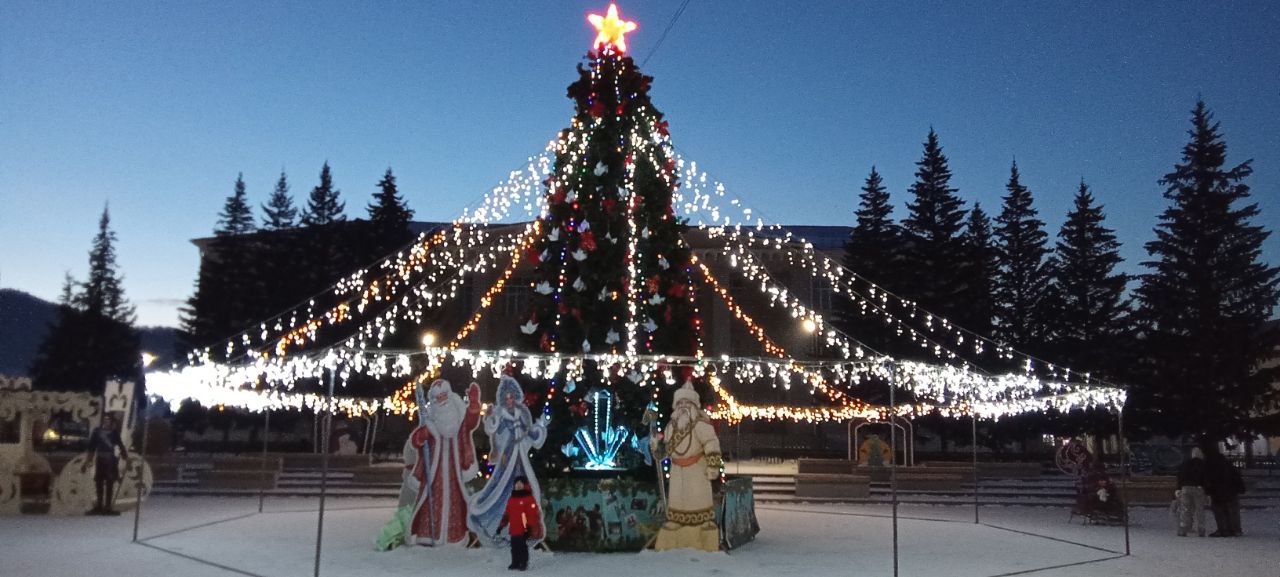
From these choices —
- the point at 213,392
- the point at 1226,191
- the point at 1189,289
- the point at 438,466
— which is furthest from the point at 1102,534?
the point at 1226,191

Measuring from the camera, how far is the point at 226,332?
36188mm

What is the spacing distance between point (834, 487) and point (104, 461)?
14082 mm

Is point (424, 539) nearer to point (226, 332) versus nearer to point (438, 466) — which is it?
point (438, 466)

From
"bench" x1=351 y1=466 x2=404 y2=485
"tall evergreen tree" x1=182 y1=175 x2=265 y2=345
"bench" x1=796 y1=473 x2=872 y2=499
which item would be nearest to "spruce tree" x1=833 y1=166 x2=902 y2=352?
"bench" x1=796 y1=473 x2=872 y2=499

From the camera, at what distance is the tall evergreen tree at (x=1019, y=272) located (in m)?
34.8

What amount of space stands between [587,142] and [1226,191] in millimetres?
25285

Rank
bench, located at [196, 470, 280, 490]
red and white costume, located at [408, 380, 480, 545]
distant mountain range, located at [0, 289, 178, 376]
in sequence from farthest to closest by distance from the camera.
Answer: distant mountain range, located at [0, 289, 178, 376], bench, located at [196, 470, 280, 490], red and white costume, located at [408, 380, 480, 545]

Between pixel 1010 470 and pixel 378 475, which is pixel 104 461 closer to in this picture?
pixel 378 475

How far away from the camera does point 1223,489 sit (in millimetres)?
14680

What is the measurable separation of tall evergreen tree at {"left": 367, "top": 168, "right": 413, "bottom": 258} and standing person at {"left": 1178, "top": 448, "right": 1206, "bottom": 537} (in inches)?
1089

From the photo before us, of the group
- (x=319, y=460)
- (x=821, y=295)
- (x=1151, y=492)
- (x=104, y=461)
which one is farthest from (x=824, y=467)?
(x=104, y=461)

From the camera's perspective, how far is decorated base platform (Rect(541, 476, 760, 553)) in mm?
12289

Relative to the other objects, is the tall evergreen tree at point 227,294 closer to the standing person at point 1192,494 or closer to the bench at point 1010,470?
the bench at point 1010,470

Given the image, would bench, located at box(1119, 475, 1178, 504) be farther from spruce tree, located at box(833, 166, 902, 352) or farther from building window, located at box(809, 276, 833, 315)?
building window, located at box(809, 276, 833, 315)
